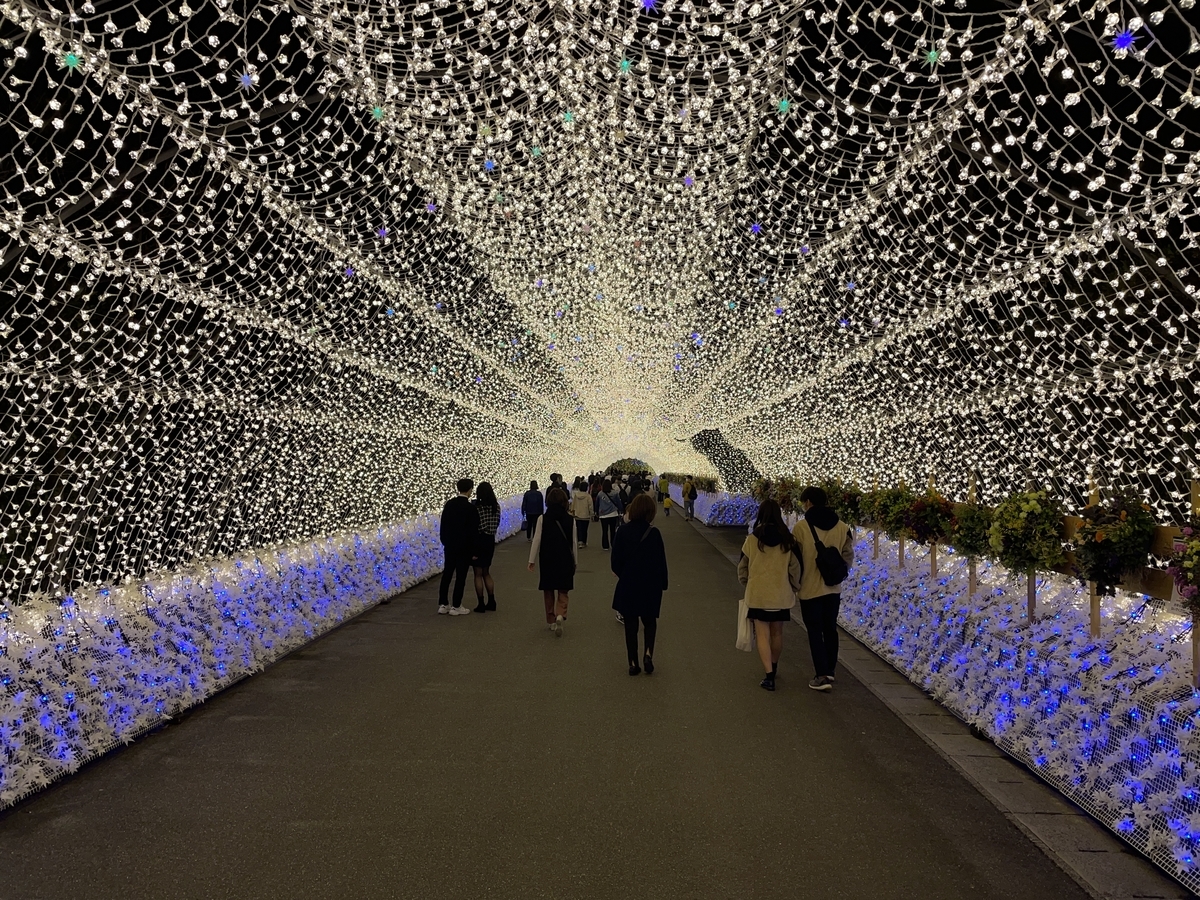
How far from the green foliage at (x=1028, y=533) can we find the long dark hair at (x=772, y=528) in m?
1.47

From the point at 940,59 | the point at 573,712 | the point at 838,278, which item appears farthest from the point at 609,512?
the point at 940,59

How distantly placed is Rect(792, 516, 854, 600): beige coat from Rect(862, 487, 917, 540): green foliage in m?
1.10

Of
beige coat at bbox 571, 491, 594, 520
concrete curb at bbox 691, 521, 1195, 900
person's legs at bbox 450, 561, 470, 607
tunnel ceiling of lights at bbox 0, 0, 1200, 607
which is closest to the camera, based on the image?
concrete curb at bbox 691, 521, 1195, 900

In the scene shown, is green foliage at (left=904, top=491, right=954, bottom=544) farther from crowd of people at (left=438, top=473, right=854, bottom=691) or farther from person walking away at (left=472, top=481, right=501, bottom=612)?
person walking away at (left=472, top=481, right=501, bottom=612)

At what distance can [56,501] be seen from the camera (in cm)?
604

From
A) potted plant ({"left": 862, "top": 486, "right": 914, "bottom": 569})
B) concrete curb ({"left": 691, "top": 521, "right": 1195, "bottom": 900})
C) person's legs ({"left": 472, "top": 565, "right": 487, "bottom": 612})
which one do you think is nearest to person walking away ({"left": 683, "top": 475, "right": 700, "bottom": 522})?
person's legs ({"left": 472, "top": 565, "right": 487, "bottom": 612})

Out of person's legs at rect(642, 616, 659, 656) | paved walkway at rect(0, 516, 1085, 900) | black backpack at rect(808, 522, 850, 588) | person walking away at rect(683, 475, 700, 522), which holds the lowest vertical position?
person walking away at rect(683, 475, 700, 522)

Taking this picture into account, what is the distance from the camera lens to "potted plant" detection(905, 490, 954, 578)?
697cm

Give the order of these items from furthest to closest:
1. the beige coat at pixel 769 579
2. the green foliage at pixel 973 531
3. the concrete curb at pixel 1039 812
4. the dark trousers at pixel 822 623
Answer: the dark trousers at pixel 822 623, the beige coat at pixel 769 579, the green foliage at pixel 973 531, the concrete curb at pixel 1039 812

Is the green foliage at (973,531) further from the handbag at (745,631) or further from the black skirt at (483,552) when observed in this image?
the black skirt at (483,552)

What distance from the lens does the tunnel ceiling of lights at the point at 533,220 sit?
5.00m

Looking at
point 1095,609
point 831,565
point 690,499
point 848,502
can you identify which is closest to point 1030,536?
point 1095,609

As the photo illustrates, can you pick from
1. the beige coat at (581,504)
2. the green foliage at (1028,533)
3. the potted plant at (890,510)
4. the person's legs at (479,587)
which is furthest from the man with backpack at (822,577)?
the beige coat at (581,504)

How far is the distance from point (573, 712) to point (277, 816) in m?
2.18
